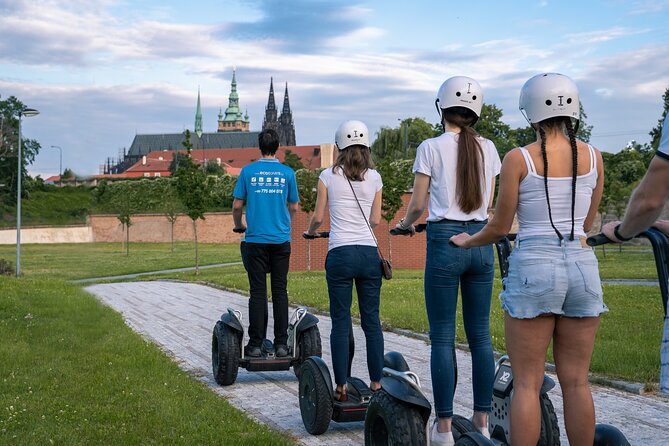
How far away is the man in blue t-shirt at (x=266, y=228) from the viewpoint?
7.59 metres

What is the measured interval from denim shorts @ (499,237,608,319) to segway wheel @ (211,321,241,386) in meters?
4.38

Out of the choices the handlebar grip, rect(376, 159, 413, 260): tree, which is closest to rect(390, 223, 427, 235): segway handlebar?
the handlebar grip

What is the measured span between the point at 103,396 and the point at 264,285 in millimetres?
1674

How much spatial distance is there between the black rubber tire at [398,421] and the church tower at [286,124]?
155 m

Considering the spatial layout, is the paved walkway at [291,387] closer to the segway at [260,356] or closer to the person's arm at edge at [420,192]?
the segway at [260,356]

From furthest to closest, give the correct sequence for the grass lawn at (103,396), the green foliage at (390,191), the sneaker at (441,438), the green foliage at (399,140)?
the green foliage at (399,140) → the green foliage at (390,191) → the grass lawn at (103,396) → the sneaker at (441,438)

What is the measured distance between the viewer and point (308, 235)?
6234mm

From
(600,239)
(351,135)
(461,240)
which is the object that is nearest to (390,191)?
(351,135)

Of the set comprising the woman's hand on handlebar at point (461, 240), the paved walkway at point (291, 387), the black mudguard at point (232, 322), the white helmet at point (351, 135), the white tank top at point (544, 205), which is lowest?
the paved walkway at point (291, 387)

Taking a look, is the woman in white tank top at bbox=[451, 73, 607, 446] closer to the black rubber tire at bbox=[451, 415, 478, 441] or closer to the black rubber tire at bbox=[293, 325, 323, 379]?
the black rubber tire at bbox=[451, 415, 478, 441]

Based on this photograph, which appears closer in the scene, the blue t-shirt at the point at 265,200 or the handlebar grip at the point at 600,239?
the handlebar grip at the point at 600,239

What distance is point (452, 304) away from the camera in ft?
15.0

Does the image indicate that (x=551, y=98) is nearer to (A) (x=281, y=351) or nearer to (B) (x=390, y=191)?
(A) (x=281, y=351)

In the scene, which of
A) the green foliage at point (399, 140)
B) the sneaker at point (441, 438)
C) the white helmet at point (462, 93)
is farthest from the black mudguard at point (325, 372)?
the green foliage at point (399, 140)
